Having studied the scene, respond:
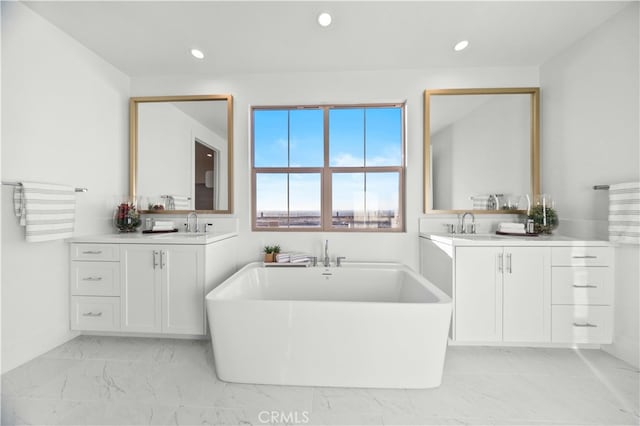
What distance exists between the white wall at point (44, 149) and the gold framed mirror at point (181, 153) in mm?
286

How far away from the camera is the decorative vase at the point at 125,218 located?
264 centimetres

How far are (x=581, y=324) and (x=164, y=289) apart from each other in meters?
3.14

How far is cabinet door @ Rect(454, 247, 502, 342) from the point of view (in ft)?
6.78

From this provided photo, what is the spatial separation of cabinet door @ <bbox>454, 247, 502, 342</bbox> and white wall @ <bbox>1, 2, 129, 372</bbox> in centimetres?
309

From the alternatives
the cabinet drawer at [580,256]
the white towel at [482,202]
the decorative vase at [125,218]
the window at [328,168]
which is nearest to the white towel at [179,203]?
the decorative vase at [125,218]

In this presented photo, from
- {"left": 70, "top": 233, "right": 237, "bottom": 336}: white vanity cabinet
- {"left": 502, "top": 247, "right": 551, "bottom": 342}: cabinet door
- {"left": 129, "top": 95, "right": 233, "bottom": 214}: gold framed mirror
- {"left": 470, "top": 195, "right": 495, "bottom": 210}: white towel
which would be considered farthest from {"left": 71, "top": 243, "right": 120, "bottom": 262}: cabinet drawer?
{"left": 470, "top": 195, "right": 495, "bottom": 210}: white towel

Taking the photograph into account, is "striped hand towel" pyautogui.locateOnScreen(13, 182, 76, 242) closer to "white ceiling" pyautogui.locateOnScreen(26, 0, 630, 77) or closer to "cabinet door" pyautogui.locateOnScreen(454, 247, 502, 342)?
"white ceiling" pyautogui.locateOnScreen(26, 0, 630, 77)

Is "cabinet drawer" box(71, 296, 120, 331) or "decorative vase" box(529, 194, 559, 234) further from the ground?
"decorative vase" box(529, 194, 559, 234)

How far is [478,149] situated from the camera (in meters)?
2.70

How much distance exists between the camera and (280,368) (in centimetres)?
168

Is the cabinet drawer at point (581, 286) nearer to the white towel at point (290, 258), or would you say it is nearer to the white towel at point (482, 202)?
the white towel at point (482, 202)

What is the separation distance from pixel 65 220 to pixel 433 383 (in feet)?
9.29

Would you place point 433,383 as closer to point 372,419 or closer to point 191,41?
point 372,419

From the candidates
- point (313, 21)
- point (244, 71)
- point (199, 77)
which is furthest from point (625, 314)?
point (199, 77)
